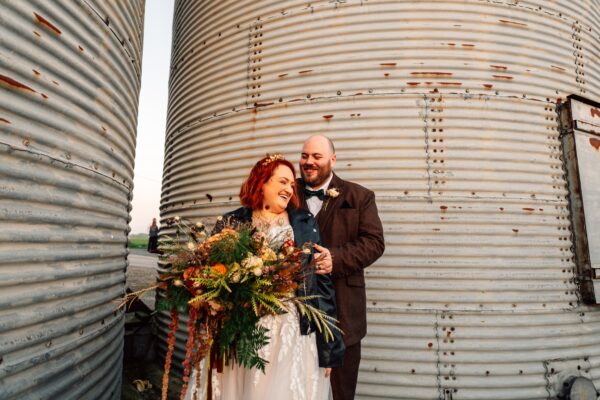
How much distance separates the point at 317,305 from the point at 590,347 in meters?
3.40

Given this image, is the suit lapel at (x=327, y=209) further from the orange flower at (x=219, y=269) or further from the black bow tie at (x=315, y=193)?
the orange flower at (x=219, y=269)

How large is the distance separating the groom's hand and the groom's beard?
62 centimetres

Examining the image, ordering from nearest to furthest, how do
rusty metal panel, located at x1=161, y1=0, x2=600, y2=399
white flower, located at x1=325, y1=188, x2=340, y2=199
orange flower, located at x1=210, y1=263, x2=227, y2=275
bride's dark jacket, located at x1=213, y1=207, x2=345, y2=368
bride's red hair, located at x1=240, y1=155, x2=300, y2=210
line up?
orange flower, located at x1=210, y1=263, x2=227, y2=275, bride's dark jacket, located at x1=213, y1=207, x2=345, y2=368, bride's red hair, located at x1=240, y1=155, x2=300, y2=210, white flower, located at x1=325, y1=188, x2=340, y2=199, rusty metal panel, located at x1=161, y1=0, x2=600, y2=399

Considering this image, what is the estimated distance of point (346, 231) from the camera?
2.48 meters

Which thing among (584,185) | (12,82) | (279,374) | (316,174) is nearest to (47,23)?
(12,82)

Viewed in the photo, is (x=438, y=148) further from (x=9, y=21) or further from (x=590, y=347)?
(x=9, y=21)

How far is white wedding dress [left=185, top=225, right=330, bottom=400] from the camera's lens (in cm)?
188

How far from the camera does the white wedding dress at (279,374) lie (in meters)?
1.88

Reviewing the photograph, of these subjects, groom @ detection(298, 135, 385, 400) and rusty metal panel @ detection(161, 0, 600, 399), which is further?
rusty metal panel @ detection(161, 0, 600, 399)

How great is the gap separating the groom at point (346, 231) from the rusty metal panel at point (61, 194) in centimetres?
165

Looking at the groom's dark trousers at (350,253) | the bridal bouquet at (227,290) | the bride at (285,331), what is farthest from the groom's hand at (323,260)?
the bridal bouquet at (227,290)

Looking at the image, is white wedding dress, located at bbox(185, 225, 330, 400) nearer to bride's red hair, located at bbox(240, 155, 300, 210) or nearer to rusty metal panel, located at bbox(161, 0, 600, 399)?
bride's red hair, located at bbox(240, 155, 300, 210)

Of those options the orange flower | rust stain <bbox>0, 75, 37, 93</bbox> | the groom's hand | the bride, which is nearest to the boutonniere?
the bride

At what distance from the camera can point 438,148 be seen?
3.59 metres
